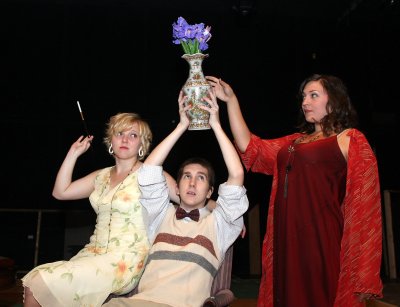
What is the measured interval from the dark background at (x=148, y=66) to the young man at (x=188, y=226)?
3.14m

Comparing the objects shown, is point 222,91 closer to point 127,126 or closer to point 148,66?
point 127,126

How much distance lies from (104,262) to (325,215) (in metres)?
0.97

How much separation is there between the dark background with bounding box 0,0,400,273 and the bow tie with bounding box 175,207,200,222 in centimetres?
321

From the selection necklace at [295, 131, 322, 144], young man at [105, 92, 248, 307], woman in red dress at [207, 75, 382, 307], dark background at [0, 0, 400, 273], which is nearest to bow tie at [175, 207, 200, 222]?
young man at [105, 92, 248, 307]

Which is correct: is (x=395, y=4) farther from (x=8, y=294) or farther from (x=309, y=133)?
(x=8, y=294)

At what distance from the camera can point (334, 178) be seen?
73.0 inches

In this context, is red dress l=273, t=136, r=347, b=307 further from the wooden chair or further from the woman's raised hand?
the woman's raised hand

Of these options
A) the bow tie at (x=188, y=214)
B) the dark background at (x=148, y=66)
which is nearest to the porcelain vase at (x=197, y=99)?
the bow tie at (x=188, y=214)

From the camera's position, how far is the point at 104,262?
189 centimetres

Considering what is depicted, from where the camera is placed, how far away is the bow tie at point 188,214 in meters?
1.92

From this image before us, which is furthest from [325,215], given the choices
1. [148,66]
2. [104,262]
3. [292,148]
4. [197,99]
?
[148,66]

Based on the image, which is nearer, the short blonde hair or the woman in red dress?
the woman in red dress

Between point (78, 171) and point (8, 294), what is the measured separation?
5.46 ft

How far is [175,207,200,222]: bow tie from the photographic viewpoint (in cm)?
192
